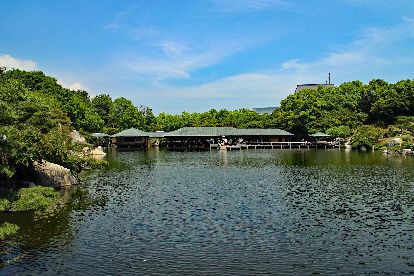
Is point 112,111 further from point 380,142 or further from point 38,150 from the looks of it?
point 38,150

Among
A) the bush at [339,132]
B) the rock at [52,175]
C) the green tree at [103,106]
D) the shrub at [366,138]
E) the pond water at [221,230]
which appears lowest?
the pond water at [221,230]

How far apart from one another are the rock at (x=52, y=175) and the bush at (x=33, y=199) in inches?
157

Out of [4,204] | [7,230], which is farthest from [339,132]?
[7,230]

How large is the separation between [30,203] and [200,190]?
41.2ft

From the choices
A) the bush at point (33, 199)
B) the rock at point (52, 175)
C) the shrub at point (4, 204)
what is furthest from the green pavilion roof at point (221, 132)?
the shrub at point (4, 204)

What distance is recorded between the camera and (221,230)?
20.5 meters

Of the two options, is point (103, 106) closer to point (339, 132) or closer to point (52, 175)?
point (339, 132)

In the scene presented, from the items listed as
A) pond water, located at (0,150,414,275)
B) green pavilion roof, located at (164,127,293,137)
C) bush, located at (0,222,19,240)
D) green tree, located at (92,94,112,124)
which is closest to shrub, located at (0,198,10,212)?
pond water, located at (0,150,414,275)

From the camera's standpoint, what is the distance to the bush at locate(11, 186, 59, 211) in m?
24.4

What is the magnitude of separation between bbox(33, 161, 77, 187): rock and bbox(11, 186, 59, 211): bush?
400 centimetres

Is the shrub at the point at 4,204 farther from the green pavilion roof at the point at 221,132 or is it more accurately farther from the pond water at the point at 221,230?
the green pavilion roof at the point at 221,132

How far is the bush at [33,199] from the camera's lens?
2444 cm

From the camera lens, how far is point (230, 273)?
14820mm

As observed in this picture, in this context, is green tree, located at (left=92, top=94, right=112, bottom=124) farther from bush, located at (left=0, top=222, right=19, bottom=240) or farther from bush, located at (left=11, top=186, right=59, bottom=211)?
bush, located at (left=0, top=222, right=19, bottom=240)
